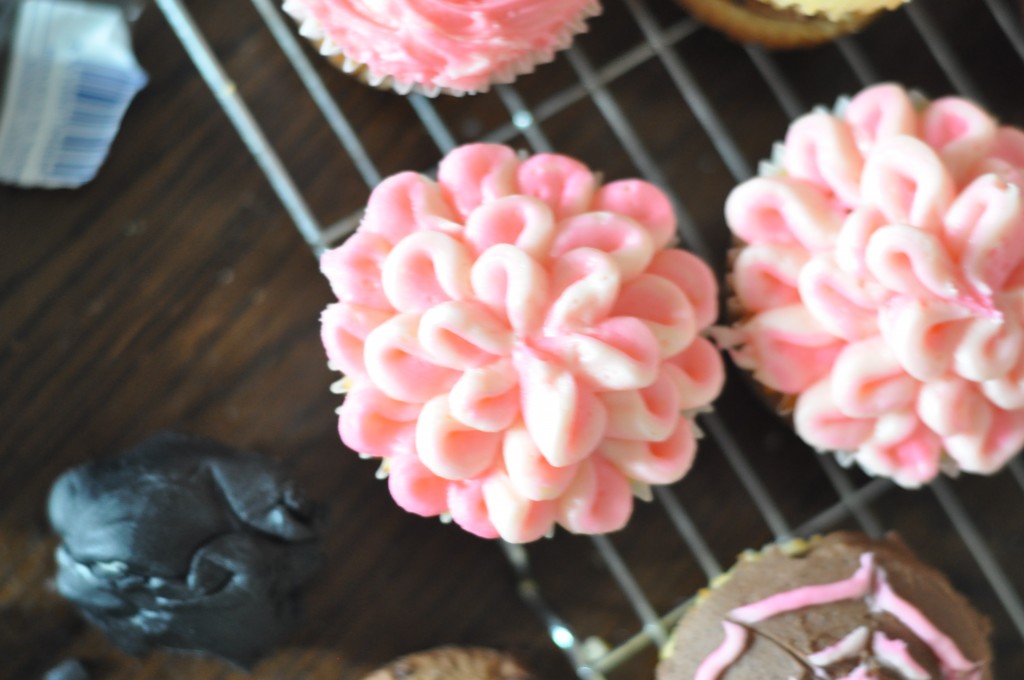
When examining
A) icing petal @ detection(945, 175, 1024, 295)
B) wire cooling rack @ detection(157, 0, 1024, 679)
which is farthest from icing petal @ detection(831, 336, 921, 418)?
wire cooling rack @ detection(157, 0, 1024, 679)

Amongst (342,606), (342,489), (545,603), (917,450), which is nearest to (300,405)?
(342,489)

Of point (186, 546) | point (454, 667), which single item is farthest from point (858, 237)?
point (186, 546)

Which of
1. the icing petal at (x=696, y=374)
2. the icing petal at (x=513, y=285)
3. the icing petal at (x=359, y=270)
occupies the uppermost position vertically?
the icing petal at (x=359, y=270)

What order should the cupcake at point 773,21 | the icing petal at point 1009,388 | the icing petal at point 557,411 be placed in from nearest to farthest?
the icing petal at point 557,411 → the icing petal at point 1009,388 → the cupcake at point 773,21

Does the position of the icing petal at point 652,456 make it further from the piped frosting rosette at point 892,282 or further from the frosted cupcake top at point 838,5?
the frosted cupcake top at point 838,5

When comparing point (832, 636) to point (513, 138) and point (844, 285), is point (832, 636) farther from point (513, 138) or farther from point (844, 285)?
point (513, 138)

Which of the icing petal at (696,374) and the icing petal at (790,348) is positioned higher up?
the icing petal at (696,374)

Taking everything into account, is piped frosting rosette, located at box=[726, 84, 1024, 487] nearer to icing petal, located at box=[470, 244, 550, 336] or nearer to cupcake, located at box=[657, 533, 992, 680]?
cupcake, located at box=[657, 533, 992, 680]

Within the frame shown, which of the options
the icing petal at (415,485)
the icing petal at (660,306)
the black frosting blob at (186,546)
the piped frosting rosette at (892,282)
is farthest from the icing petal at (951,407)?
the black frosting blob at (186,546)
